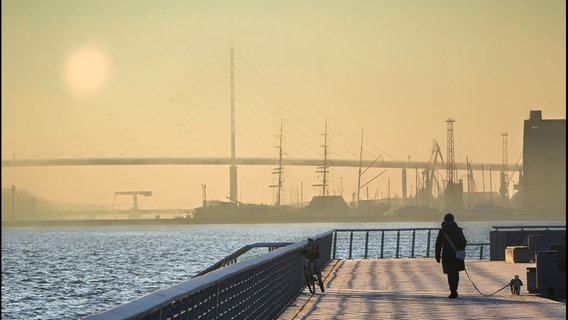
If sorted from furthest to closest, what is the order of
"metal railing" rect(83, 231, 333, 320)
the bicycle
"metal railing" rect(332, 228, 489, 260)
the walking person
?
"metal railing" rect(332, 228, 489, 260)
the bicycle
the walking person
"metal railing" rect(83, 231, 333, 320)

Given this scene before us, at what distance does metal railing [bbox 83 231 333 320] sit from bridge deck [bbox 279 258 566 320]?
0.53 m

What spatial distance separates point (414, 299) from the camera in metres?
23.5

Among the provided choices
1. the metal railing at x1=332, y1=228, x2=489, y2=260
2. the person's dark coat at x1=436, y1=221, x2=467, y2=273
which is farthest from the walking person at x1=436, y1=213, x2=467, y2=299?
the metal railing at x1=332, y1=228, x2=489, y2=260

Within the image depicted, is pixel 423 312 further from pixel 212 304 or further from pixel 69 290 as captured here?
pixel 69 290

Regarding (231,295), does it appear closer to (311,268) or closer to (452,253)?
(452,253)

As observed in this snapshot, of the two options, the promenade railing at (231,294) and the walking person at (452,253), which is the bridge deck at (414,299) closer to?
the walking person at (452,253)

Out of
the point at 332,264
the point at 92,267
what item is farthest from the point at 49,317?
the point at 92,267

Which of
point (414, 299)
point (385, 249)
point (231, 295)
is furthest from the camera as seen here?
point (385, 249)

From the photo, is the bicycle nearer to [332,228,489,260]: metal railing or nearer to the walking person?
the walking person

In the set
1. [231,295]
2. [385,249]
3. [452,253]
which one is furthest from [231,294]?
[385,249]

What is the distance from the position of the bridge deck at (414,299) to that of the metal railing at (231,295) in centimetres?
53

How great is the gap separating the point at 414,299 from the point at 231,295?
1071 cm

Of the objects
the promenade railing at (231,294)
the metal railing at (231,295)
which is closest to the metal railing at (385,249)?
the promenade railing at (231,294)

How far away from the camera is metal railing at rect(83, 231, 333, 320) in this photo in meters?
8.31
